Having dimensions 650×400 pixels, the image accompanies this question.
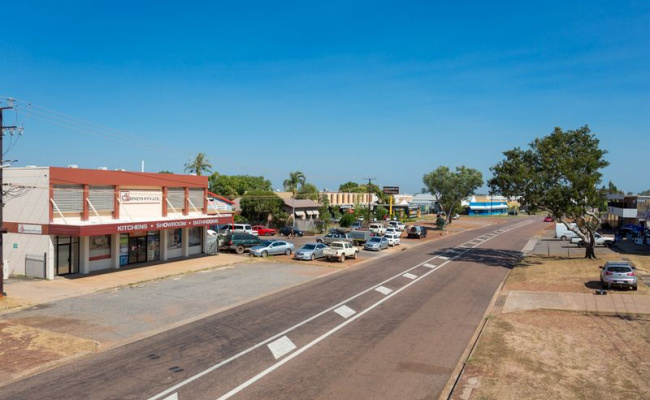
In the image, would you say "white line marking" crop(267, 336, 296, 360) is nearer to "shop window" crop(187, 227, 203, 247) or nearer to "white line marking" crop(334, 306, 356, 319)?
"white line marking" crop(334, 306, 356, 319)

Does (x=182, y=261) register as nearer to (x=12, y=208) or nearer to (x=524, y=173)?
(x=12, y=208)

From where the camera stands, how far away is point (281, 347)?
1528 centimetres

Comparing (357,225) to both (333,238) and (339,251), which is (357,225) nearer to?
(333,238)

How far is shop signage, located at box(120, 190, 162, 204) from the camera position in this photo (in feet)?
105

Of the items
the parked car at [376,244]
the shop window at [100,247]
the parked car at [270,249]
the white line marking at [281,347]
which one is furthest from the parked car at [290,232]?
the white line marking at [281,347]

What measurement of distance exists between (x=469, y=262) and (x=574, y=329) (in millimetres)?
21665

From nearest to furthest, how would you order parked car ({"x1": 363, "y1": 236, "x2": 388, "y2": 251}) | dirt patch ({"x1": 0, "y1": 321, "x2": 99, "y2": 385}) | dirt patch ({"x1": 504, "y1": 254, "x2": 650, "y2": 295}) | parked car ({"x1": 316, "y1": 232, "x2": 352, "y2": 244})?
dirt patch ({"x1": 0, "y1": 321, "x2": 99, "y2": 385}) → dirt patch ({"x1": 504, "y1": 254, "x2": 650, "y2": 295}) → parked car ({"x1": 363, "y1": 236, "x2": 388, "y2": 251}) → parked car ({"x1": 316, "y1": 232, "x2": 352, "y2": 244})

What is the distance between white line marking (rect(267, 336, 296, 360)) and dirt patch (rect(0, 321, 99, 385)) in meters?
5.74

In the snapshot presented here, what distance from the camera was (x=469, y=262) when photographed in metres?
39.2

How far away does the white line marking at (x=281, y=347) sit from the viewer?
578 inches

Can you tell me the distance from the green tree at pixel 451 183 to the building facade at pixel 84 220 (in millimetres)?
56637

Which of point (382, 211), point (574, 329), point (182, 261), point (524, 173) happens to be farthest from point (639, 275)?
point (382, 211)

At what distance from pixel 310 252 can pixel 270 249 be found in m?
4.00

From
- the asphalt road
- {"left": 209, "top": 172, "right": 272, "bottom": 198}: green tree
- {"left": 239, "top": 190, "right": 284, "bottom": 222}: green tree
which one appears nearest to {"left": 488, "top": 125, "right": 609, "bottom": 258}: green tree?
the asphalt road
